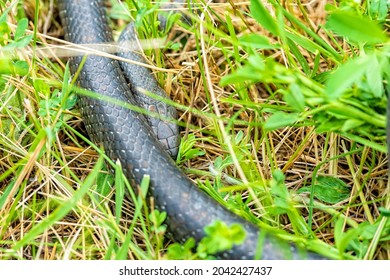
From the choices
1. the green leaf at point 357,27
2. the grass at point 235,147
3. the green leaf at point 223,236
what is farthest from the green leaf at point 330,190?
the green leaf at point 357,27

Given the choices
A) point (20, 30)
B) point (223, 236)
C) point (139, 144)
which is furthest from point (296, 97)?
point (20, 30)

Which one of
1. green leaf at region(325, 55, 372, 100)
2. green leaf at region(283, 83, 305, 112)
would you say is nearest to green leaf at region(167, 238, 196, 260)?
green leaf at region(283, 83, 305, 112)

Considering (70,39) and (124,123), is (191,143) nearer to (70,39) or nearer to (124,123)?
(124,123)

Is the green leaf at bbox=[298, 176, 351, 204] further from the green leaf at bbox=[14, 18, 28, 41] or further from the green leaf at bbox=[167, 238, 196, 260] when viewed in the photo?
the green leaf at bbox=[14, 18, 28, 41]

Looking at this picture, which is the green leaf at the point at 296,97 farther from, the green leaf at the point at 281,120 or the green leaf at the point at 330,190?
the green leaf at the point at 330,190

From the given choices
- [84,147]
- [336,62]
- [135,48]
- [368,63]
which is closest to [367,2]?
[336,62]

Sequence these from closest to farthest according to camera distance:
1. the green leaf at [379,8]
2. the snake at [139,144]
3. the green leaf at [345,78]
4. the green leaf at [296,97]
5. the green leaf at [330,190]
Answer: the green leaf at [345,78]
the green leaf at [296,97]
the snake at [139,144]
the green leaf at [379,8]
the green leaf at [330,190]
